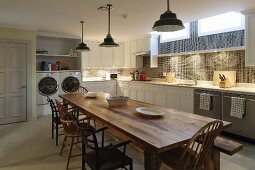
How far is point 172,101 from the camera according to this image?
4.89 m

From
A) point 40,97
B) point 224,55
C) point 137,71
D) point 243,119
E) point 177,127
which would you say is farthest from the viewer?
point 137,71

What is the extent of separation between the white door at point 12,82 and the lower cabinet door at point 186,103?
12.4 ft

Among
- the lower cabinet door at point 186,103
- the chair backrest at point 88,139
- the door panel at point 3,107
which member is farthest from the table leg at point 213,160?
the door panel at point 3,107

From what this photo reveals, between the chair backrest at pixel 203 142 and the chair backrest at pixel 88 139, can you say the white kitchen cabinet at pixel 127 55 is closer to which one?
the chair backrest at pixel 88 139

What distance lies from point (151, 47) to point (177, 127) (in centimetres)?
430

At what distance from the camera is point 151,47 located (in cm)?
598

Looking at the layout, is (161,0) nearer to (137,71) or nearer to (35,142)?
(35,142)

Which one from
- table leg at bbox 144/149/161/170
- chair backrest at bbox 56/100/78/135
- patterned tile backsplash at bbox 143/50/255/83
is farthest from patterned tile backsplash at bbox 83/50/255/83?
chair backrest at bbox 56/100/78/135

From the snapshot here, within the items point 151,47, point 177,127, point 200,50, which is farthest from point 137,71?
point 177,127

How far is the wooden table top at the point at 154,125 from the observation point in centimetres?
163

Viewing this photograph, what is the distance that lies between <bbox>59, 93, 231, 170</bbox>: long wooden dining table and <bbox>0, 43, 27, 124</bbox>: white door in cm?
291

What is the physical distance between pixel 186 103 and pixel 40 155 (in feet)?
10.1

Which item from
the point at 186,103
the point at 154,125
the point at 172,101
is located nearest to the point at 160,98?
the point at 172,101

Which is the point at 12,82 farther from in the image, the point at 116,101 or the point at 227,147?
the point at 227,147
